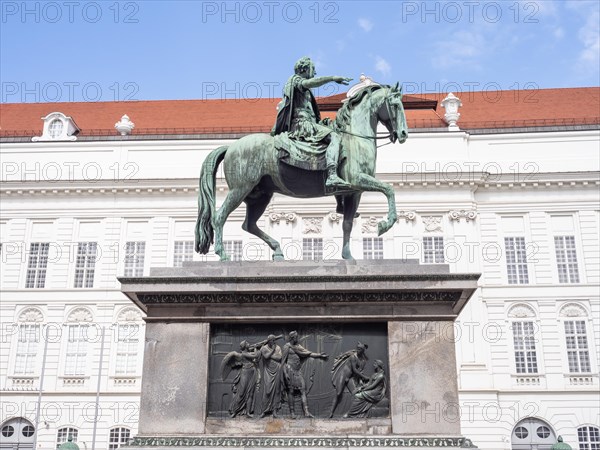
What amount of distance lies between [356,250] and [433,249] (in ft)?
12.3

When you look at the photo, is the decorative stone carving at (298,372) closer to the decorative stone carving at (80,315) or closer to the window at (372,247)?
the window at (372,247)

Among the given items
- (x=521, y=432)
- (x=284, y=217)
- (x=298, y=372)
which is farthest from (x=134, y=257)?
(x=298, y=372)

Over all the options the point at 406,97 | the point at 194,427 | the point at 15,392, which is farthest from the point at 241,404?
the point at 406,97

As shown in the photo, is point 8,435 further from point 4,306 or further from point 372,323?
point 372,323

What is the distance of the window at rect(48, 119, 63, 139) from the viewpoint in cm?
4097

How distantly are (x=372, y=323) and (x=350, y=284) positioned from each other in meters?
0.63

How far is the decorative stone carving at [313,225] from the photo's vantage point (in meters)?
37.6

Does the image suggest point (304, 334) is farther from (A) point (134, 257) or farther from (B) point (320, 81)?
(A) point (134, 257)

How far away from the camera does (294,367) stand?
975 centimetres

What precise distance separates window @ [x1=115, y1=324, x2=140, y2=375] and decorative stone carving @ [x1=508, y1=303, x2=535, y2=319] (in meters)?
18.1

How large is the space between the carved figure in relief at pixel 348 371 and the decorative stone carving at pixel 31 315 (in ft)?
101

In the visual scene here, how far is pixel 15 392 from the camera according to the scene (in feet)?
118

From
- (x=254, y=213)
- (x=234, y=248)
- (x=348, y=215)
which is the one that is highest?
(x=234, y=248)

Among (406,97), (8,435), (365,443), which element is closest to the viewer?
(365,443)
